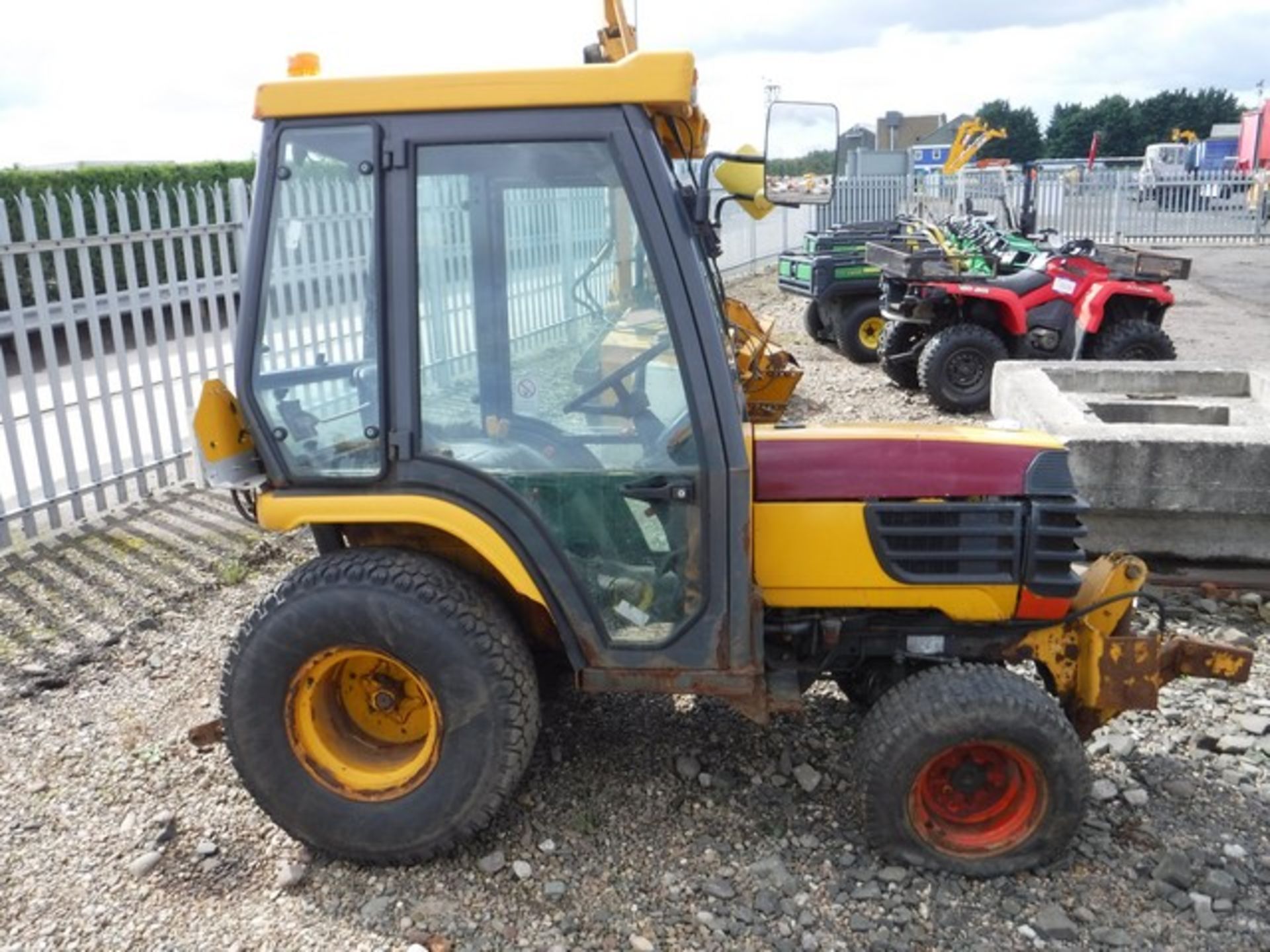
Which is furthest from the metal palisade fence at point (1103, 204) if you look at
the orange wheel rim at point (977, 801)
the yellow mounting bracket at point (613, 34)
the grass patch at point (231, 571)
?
the orange wheel rim at point (977, 801)

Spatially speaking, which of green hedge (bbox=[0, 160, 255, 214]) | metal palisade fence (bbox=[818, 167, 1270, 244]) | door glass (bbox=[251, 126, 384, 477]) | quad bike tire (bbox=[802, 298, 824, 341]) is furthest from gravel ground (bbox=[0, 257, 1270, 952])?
metal palisade fence (bbox=[818, 167, 1270, 244])

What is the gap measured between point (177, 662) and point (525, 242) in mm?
2777

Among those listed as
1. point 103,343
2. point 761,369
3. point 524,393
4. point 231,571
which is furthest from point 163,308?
point 524,393

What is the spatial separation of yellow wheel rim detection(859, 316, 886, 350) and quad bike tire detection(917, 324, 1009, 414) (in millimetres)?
2431

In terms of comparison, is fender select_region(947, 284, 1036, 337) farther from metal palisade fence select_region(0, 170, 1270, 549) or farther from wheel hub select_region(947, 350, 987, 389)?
metal palisade fence select_region(0, 170, 1270, 549)

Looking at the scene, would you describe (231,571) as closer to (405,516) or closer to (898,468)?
(405,516)

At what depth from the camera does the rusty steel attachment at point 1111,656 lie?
10.2 feet

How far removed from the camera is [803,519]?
301 cm

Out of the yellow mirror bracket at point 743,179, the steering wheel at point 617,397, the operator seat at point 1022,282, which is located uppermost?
the yellow mirror bracket at point 743,179

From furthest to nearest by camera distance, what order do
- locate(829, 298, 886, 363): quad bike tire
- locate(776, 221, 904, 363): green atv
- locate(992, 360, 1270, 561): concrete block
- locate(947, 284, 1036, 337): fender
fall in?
1. locate(829, 298, 886, 363): quad bike tire
2. locate(776, 221, 904, 363): green atv
3. locate(947, 284, 1036, 337): fender
4. locate(992, 360, 1270, 561): concrete block

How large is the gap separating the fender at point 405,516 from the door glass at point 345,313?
8 centimetres

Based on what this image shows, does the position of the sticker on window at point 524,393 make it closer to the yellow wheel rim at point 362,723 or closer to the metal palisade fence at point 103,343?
the yellow wheel rim at point 362,723

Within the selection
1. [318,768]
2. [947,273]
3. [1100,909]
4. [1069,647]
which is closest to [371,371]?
[318,768]

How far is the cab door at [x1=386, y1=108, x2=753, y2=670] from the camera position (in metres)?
2.74
